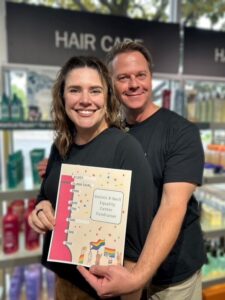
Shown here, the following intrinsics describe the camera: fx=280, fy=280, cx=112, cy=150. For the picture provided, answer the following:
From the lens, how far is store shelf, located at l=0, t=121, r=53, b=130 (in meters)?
1.83

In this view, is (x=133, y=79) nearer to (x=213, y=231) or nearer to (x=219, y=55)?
(x=213, y=231)

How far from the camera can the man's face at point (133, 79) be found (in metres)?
1.33

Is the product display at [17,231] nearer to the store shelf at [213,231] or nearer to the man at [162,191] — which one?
the man at [162,191]

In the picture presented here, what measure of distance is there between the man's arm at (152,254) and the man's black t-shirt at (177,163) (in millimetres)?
64

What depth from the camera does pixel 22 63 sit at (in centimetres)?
217

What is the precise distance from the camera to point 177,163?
1.13 m

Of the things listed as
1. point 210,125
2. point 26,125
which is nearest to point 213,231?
point 210,125

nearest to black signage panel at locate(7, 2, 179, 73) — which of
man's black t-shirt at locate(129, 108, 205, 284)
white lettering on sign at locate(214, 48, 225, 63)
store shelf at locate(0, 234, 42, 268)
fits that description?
white lettering on sign at locate(214, 48, 225, 63)

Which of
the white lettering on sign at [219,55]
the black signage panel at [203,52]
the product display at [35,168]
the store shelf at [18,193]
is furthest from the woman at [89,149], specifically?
the white lettering on sign at [219,55]

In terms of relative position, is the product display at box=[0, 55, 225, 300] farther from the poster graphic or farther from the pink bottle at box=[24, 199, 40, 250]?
the poster graphic

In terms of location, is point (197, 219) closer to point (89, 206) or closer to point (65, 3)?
point (89, 206)

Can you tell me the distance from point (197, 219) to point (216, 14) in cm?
281

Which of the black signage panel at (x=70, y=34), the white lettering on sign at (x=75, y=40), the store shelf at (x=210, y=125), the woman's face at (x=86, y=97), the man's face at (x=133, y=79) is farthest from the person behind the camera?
the store shelf at (x=210, y=125)

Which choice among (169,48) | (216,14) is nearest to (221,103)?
(169,48)
